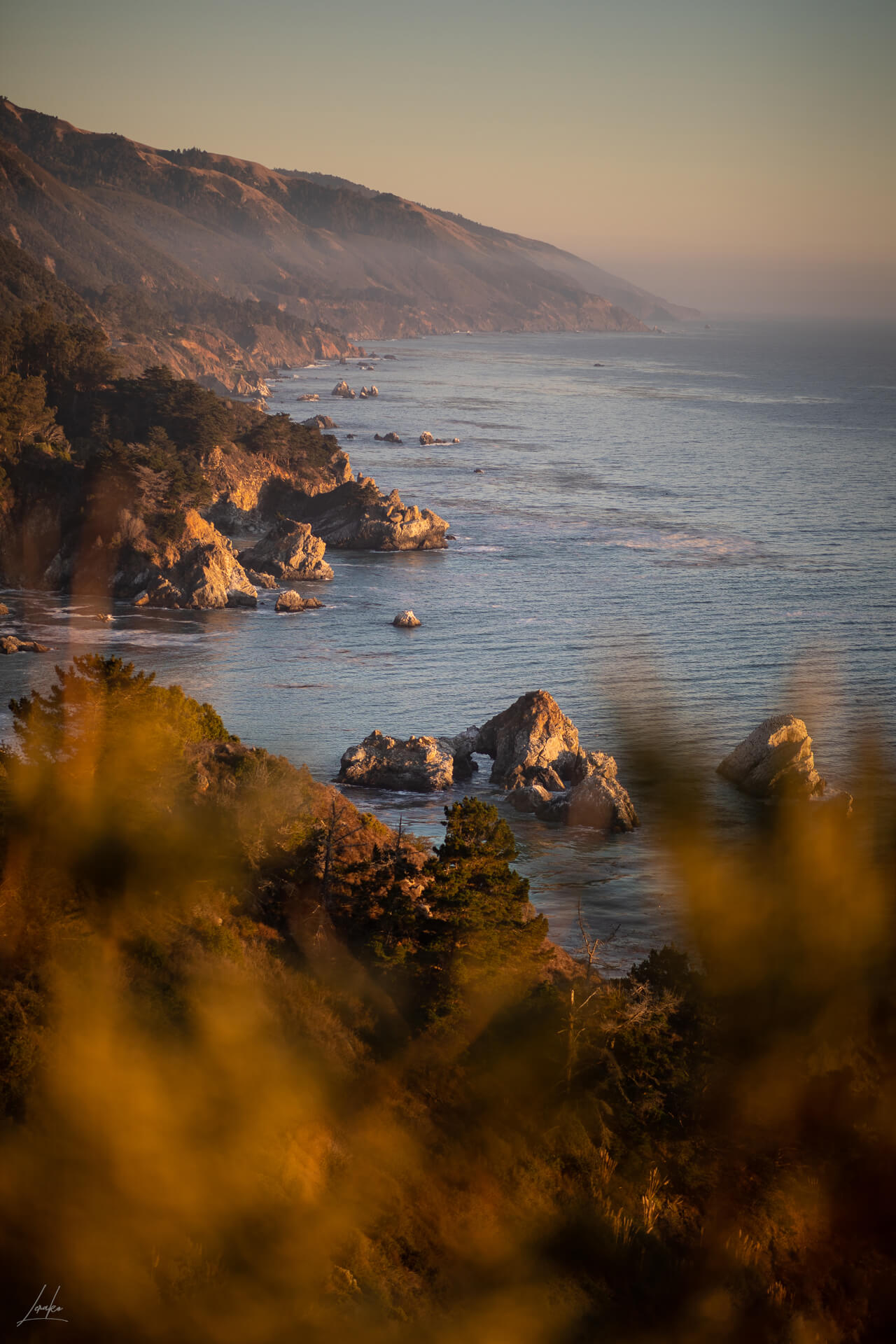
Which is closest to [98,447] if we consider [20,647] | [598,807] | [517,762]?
[20,647]

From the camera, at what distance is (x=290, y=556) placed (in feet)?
318

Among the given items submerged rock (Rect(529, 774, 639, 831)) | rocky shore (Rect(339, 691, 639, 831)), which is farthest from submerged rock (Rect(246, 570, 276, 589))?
submerged rock (Rect(529, 774, 639, 831))

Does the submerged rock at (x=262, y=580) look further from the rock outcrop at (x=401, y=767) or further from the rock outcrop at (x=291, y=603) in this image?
the rock outcrop at (x=401, y=767)

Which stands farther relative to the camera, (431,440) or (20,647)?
(431,440)

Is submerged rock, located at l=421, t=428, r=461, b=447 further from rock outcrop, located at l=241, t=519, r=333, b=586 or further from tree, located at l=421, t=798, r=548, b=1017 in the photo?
tree, located at l=421, t=798, r=548, b=1017

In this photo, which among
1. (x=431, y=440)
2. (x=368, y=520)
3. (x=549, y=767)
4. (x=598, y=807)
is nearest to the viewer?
(x=598, y=807)

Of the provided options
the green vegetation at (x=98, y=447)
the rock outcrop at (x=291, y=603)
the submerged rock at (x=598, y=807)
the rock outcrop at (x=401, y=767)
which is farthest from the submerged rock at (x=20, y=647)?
the submerged rock at (x=598, y=807)

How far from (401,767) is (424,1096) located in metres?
28.1

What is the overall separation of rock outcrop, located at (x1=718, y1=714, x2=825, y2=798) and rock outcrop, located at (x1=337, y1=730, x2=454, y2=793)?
1352cm

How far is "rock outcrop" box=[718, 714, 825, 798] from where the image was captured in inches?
1935

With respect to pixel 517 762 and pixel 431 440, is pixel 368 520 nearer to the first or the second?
pixel 517 762

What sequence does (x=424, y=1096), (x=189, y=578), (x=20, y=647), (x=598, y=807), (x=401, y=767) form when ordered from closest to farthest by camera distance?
(x=424, y=1096)
(x=598, y=807)
(x=401, y=767)
(x=20, y=647)
(x=189, y=578)

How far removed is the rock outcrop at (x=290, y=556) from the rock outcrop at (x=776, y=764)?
5274 cm

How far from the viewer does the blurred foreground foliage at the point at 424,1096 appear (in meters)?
21.6
